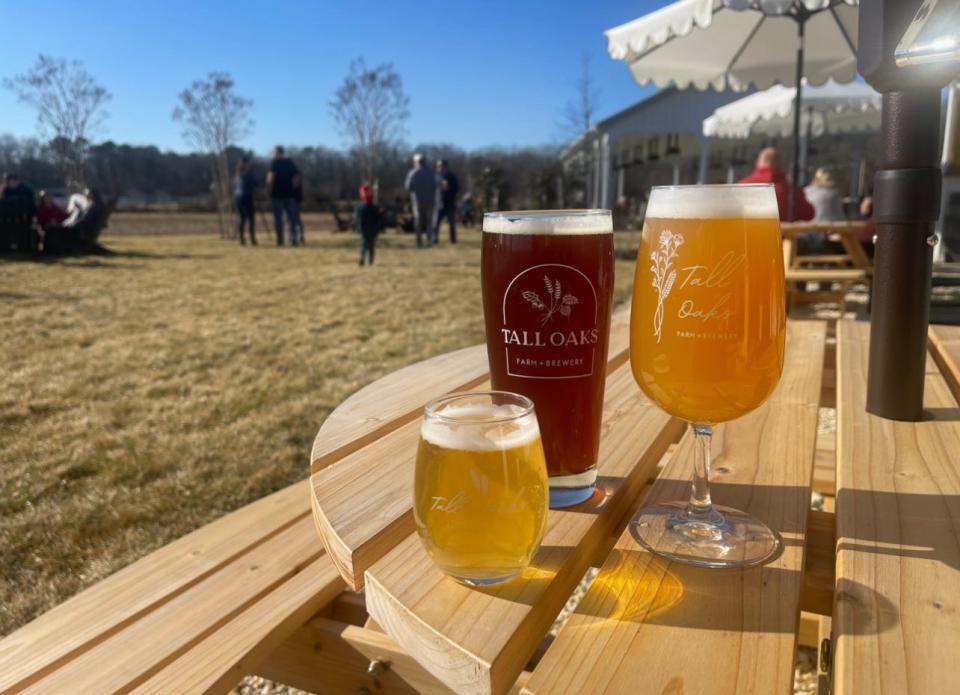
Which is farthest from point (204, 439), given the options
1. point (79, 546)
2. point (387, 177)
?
point (387, 177)

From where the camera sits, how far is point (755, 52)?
6.33m

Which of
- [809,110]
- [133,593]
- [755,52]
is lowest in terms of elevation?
[133,593]

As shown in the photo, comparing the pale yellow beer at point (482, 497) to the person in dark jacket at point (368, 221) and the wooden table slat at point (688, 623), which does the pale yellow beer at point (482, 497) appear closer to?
the wooden table slat at point (688, 623)

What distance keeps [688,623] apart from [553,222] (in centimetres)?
40

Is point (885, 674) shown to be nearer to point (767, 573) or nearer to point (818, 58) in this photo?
point (767, 573)

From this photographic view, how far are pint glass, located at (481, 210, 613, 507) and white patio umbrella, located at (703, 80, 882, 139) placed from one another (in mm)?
7087

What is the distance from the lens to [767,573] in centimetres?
65

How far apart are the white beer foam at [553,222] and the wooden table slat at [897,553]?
397 millimetres

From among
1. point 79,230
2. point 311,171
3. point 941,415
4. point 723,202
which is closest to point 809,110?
point 941,415

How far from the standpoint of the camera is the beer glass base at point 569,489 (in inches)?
31.4

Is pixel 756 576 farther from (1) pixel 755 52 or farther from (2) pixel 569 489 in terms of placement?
A: (1) pixel 755 52

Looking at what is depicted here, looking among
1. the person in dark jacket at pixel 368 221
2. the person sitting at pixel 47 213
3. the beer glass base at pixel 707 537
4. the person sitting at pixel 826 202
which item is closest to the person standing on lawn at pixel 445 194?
the person in dark jacket at pixel 368 221

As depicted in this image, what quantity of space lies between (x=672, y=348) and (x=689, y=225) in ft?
0.42

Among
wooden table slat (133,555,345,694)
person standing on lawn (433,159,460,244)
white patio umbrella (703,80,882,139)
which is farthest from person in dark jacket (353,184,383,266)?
wooden table slat (133,555,345,694)
